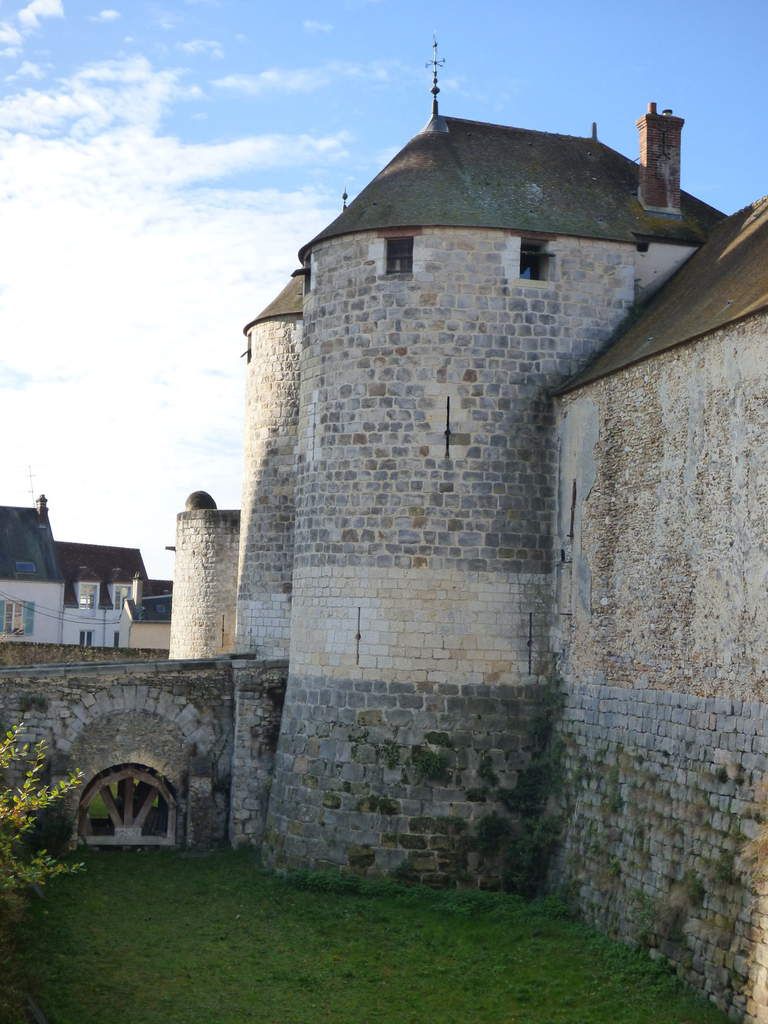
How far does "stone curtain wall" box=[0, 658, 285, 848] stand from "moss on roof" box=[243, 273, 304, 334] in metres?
6.45

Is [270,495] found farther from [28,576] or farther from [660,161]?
[28,576]

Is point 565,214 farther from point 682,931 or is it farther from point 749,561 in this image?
point 682,931

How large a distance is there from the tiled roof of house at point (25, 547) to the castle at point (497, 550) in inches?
1005

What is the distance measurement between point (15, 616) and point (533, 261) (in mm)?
30021

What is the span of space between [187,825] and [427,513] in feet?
19.7

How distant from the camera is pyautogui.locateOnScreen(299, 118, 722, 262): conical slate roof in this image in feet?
53.2

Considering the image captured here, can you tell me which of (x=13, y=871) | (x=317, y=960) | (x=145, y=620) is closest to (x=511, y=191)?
(x=317, y=960)

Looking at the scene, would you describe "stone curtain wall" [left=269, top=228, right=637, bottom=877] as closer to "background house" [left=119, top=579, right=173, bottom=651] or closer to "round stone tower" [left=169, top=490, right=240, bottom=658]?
"round stone tower" [left=169, top=490, right=240, bottom=658]

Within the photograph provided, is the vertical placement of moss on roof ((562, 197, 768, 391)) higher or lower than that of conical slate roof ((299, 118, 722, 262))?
lower

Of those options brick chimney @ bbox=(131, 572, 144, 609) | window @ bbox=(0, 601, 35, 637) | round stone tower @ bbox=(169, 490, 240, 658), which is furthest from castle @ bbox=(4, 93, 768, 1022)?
brick chimney @ bbox=(131, 572, 144, 609)

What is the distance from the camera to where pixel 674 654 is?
12.5m

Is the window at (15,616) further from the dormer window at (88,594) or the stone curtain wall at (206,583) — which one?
the stone curtain wall at (206,583)

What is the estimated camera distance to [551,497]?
15797mm

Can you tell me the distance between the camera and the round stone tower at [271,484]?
20.9 metres
